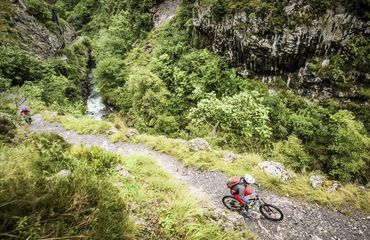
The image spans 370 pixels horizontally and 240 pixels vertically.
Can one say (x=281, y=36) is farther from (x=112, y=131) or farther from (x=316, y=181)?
(x=112, y=131)

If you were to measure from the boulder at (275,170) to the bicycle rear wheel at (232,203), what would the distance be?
8.14ft

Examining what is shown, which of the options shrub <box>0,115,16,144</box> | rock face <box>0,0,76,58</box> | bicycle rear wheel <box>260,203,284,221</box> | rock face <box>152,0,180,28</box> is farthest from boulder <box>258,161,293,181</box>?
rock face <box>152,0,180,28</box>

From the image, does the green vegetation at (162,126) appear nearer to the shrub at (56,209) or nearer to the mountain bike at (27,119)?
the shrub at (56,209)

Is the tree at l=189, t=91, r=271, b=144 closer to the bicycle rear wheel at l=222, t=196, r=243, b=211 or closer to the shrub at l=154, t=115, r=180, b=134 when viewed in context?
the shrub at l=154, t=115, r=180, b=134

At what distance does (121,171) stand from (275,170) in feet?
19.7

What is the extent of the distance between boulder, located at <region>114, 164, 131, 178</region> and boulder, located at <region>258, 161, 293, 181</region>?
5.48 meters

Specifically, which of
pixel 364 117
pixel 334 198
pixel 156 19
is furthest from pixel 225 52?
pixel 334 198

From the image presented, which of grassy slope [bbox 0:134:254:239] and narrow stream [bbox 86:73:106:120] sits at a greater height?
grassy slope [bbox 0:134:254:239]

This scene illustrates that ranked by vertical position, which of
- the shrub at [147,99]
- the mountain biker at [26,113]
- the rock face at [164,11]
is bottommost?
the shrub at [147,99]

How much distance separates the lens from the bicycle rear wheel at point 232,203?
833 centimetres

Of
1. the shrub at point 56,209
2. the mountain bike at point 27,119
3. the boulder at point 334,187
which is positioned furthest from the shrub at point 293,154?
the mountain bike at point 27,119

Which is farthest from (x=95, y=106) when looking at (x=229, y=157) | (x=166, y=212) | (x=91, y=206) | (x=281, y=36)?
(x=91, y=206)

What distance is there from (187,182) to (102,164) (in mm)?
3375

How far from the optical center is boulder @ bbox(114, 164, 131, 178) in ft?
28.2
